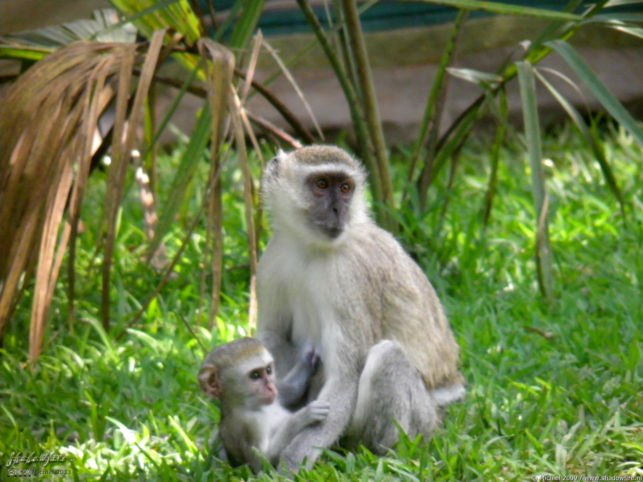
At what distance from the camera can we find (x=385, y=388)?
12.9ft

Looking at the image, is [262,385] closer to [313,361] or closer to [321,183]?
[313,361]

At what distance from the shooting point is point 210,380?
12.8 feet

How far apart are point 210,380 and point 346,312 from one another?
1.99 feet

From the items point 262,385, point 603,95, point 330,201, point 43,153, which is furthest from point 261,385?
point 603,95

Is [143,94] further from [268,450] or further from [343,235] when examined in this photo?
[268,450]

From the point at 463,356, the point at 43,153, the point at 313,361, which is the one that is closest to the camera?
the point at 313,361

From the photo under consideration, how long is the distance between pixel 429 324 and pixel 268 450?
2.97 ft

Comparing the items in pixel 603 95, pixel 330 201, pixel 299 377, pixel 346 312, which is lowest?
pixel 299 377

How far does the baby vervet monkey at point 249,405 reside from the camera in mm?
3840

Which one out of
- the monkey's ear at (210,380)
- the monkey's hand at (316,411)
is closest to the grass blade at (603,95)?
the monkey's hand at (316,411)

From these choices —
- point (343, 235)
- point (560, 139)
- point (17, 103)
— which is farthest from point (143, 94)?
point (560, 139)

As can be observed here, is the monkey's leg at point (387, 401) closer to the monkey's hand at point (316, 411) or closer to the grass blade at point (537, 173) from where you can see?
the monkey's hand at point (316, 411)

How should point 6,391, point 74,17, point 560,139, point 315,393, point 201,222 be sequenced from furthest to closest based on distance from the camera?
1. point 560,139
2. point 201,222
3. point 74,17
4. point 6,391
5. point 315,393

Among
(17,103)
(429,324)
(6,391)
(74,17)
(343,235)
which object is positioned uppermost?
(74,17)
